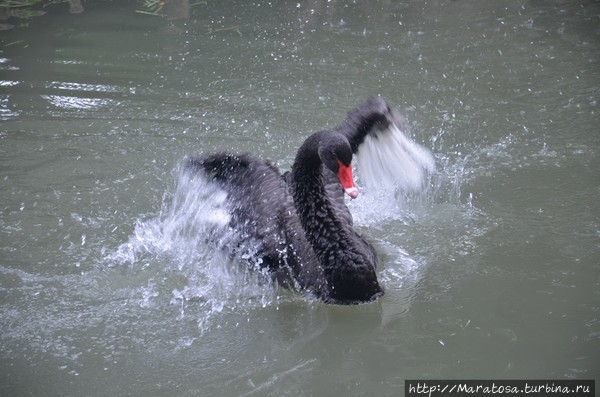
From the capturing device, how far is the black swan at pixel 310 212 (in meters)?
3.76

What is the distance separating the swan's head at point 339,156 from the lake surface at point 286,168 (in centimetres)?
73

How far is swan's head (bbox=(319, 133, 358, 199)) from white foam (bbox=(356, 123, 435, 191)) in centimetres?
83

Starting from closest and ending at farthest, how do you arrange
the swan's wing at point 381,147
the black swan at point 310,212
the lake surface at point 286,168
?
the lake surface at point 286,168, the black swan at point 310,212, the swan's wing at point 381,147

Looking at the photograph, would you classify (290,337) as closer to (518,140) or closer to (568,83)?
(518,140)

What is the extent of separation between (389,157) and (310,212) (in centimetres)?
83

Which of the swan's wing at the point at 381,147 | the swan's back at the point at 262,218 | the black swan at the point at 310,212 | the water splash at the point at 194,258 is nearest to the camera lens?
the black swan at the point at 310,212

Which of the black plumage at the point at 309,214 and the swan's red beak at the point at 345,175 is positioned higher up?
the swan's red beak at the point at 345,175

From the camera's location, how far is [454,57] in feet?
23.3

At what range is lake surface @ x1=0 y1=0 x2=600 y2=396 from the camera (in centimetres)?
338

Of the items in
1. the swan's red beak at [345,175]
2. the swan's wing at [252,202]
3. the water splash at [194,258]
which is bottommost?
the water splash at [194,258]

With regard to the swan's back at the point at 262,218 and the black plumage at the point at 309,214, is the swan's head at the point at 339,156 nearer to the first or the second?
→ the black plumage at the point at 309,214

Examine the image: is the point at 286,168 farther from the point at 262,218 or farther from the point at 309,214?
the point at 309,214

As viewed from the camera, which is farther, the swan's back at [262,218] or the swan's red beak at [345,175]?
the swan's back at [262,218]

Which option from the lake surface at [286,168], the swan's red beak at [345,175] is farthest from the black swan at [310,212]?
the lake surface at [286,168]
